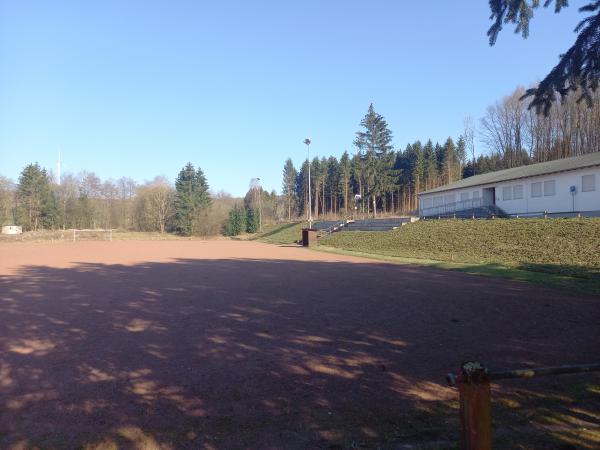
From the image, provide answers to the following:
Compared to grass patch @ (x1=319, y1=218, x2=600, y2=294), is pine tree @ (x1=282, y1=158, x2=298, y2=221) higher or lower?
higher

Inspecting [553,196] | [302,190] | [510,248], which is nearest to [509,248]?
[510,248]

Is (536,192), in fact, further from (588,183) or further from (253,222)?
(253,222)

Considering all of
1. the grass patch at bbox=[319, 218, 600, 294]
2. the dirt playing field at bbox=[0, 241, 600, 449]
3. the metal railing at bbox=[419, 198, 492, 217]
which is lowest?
the dirt playing field at bbox=[0, 241, 600, 449]

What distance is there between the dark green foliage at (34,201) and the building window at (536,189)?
7559 cm

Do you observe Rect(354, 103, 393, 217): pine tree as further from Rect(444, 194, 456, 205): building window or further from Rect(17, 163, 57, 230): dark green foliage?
Rect(17, 163, 57, 230): dark green foliage

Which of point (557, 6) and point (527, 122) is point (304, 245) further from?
point (527, 122)

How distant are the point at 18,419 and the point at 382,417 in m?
3.66

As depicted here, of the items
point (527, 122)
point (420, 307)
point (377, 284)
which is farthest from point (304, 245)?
point (527, 122)

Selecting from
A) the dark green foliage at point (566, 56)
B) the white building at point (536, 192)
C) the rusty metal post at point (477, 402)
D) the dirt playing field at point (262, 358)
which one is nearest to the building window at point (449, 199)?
the white building at point (536, 192)

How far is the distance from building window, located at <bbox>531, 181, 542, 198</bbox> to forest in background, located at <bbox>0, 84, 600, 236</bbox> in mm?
24270

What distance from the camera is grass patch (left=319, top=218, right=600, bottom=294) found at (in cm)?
1584

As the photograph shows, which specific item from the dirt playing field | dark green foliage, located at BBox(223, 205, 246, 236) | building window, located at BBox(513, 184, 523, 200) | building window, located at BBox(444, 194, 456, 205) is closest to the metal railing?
building window, located at BBox(444, 194, 456, 205)

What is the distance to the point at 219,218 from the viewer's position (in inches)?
2889

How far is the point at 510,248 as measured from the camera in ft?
74.0
